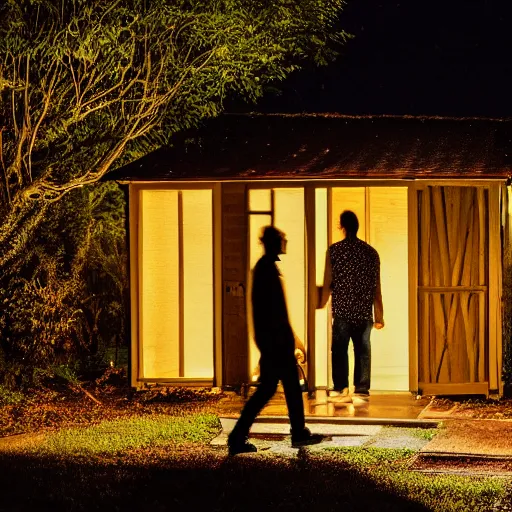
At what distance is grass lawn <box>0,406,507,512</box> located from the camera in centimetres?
722

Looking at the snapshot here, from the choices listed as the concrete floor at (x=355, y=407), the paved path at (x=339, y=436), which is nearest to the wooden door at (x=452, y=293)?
the concrete floor at (x=355, y=407)

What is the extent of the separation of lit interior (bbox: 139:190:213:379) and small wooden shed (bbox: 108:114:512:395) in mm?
13

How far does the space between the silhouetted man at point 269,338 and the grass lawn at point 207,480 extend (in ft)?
1.06

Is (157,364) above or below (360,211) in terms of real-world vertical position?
below

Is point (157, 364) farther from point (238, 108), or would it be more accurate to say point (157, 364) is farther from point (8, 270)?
point (238, 108)

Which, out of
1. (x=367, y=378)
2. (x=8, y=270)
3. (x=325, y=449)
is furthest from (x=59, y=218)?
(x=325, y=449)

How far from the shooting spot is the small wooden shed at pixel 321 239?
36.9 ft

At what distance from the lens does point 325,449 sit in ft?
29.6

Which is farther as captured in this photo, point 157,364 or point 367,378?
point 157,364

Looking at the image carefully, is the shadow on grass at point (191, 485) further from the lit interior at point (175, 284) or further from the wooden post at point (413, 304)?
the lit interior at point (175, 284)

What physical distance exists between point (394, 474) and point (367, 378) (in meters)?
3.07

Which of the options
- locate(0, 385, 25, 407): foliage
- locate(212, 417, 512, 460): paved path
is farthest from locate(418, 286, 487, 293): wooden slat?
locate(0, 385, 25, 407): foliage

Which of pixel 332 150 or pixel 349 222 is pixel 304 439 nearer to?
pixel 349 222

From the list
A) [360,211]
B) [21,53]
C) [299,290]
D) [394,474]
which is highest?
[21,53]
